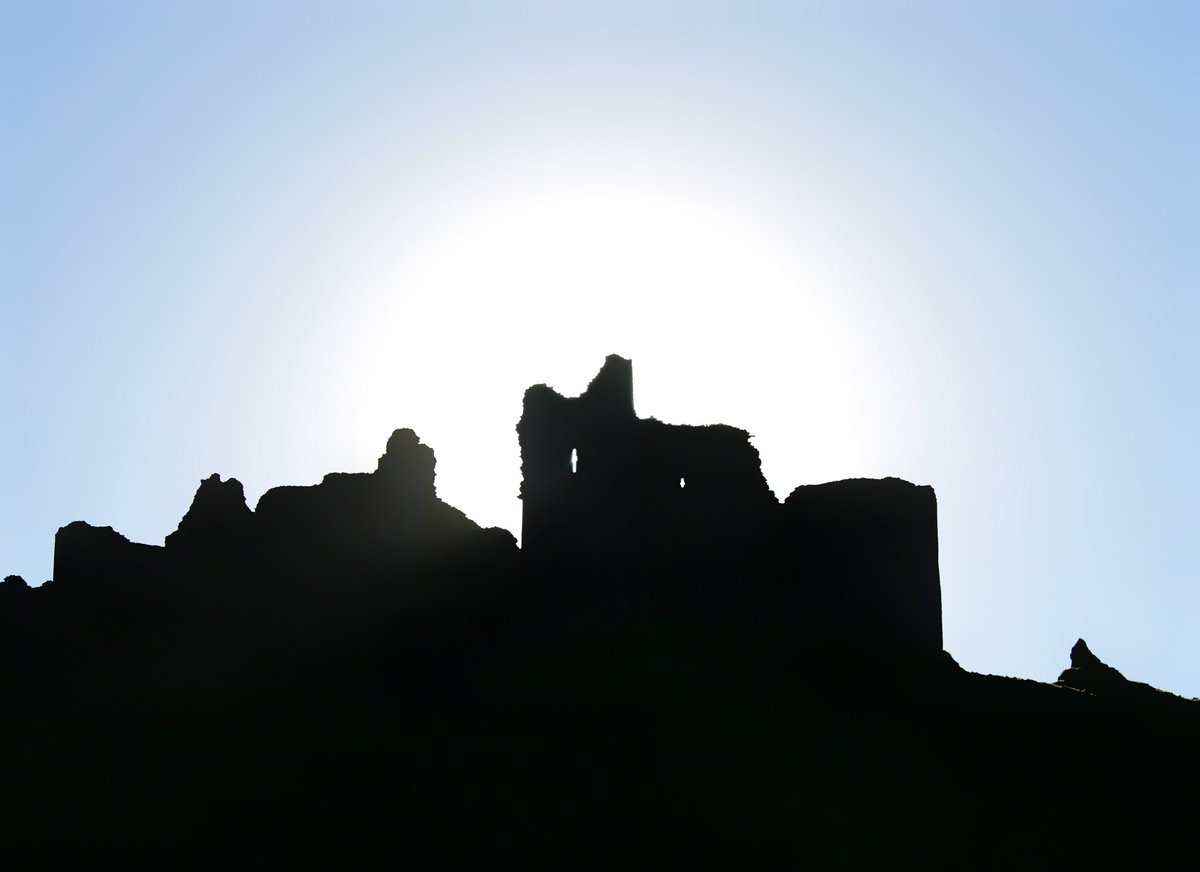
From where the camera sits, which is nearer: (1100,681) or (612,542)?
(612,542)

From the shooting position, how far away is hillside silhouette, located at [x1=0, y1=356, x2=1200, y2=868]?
39688 millimetres

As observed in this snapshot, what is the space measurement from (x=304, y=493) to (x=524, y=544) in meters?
8.54

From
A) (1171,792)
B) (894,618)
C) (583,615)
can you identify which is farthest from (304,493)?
(1171,792)

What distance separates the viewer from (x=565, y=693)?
46.0m

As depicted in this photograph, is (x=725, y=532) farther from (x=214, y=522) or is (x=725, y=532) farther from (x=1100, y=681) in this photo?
(x=214, y=522)

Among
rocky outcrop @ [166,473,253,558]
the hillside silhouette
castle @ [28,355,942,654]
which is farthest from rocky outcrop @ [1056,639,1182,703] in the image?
rocky outcrop @ [166,473,253,558]

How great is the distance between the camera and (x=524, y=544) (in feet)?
182

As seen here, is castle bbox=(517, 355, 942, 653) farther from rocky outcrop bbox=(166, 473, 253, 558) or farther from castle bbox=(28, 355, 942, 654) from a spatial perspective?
rocky outcrop bbox=(166, 473, 253, 558)

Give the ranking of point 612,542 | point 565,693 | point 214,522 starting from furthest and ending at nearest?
point 214,522 → point 612,542 → point 565,693

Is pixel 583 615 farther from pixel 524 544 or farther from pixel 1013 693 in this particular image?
pixel 1013 693

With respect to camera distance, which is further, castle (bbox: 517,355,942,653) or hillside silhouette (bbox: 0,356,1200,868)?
castle (bbox: 517,355,942,653)

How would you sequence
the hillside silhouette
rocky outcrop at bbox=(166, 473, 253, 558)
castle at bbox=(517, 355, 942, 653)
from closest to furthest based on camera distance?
the hillside silhouette, castle at bbox=(517, 355, 942, 653), rocky outcrop at bbox=(166, 473, 253, 558)

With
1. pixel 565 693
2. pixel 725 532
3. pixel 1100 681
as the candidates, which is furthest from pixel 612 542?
pixel 1100 681

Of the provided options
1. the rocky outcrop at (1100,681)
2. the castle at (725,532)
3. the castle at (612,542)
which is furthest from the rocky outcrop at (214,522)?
the rocky outcrop at (1100,681)
